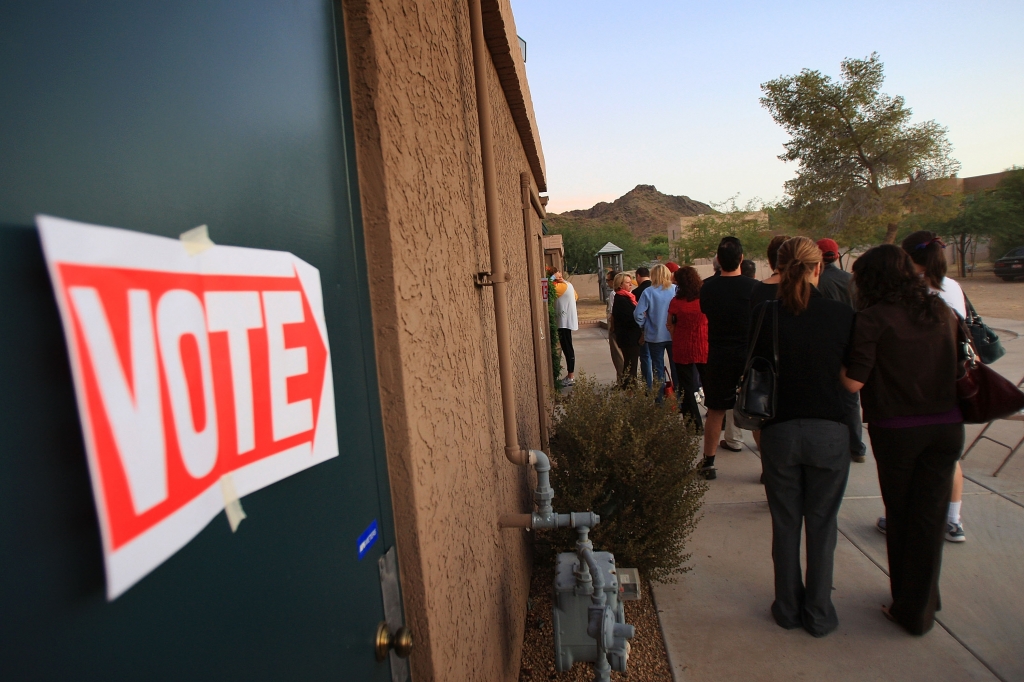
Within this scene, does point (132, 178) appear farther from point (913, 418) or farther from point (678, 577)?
point (678, 577)

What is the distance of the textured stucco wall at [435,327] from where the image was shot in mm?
1424

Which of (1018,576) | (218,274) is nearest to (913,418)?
(1018,576)

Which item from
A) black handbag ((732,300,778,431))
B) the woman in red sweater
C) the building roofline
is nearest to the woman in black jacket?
the woman in red sweater

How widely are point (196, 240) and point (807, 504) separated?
122 inches

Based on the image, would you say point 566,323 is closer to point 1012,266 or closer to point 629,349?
point 629,349

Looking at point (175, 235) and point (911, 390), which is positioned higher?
point (175, 235)

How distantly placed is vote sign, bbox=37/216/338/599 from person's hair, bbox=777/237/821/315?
2637 mm

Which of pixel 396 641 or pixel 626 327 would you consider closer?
pixel 396 641

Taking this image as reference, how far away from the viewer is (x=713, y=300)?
4.91 metres

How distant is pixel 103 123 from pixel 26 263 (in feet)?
0.61

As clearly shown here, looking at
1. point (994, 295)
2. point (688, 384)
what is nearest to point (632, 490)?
point (688, 384)

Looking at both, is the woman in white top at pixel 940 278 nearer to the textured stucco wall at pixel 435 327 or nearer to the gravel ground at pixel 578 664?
the gravel ground at pixel 578 664

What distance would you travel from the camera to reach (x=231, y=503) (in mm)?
809

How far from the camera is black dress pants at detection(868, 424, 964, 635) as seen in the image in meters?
2.94
